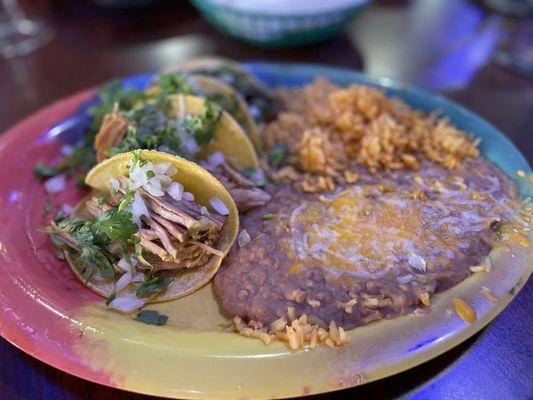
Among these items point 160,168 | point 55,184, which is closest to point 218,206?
point 160,168

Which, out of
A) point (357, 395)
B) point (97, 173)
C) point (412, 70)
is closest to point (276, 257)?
point (357, 395)

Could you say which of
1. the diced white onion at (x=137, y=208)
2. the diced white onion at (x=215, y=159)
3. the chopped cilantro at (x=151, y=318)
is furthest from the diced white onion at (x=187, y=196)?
the chopped cilantro at (x=151, y=318)

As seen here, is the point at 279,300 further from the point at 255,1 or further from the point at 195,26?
the point at 195,26

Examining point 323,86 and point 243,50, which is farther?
point 243,50

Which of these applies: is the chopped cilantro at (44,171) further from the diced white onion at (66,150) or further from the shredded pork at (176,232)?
the shredded pork at (176,232)

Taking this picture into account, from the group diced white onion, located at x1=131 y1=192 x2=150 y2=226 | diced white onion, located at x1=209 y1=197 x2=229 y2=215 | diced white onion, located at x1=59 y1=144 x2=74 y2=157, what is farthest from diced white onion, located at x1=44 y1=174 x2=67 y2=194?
diced white onion, located at x1=209 y1=197 x2=229 y2=215

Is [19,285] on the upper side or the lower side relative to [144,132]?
lower

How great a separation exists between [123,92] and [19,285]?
987 mm

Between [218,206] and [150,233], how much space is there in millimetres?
248

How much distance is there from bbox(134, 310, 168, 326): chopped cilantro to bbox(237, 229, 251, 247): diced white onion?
1.11ft

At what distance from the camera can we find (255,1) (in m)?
3.16

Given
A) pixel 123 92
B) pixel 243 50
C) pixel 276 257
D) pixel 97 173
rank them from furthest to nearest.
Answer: pixel 243 50, pixel 123 92, pixel 97 173, pixel 276 257

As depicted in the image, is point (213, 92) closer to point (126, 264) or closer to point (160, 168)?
point (160, 168)

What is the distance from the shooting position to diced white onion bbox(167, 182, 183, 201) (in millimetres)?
1529
